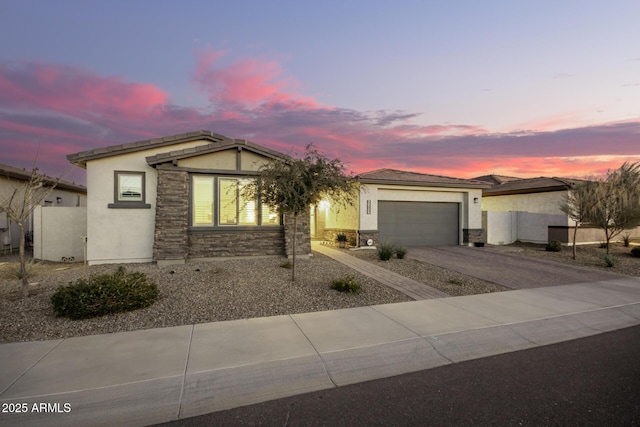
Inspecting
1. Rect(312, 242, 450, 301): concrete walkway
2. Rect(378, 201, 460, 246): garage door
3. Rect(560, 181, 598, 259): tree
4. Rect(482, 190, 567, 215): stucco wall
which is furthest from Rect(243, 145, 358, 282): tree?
Rect(482, 190, 567, 215): stucco wall

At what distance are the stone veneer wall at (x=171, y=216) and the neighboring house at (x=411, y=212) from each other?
7.22 metres

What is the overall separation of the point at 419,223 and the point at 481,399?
15.1 m

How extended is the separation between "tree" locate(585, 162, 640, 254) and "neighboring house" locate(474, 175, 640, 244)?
3.51m

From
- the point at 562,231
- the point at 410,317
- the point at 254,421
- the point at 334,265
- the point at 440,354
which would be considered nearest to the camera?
the point at 254,421

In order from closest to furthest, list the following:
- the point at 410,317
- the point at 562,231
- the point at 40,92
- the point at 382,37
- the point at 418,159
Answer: the point at 410,317 → the point at 382,37 → the point at 40,92 → the point at 562,231 → the point at 418,159

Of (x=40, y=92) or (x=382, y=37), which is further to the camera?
(x=40, y=92)

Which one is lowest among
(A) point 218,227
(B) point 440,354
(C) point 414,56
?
(B) point 440,354

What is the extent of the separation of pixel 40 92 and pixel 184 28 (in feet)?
25.2

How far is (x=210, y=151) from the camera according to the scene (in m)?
12.0

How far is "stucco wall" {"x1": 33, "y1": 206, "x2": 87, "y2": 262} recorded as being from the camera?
1270cm

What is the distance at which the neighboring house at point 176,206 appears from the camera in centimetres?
1141

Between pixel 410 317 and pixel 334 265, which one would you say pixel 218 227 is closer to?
pixel 334 265

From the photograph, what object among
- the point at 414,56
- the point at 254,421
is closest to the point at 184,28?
the point at 414,56

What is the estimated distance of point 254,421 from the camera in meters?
3.25
